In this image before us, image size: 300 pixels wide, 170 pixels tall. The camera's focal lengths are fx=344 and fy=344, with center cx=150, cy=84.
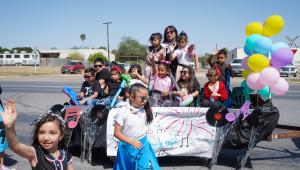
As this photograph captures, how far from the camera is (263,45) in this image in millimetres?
4461

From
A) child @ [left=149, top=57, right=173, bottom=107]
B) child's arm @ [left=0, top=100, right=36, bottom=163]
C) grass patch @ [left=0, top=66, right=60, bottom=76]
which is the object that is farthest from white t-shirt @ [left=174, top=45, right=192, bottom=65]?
grass patch @ [left=0, top=66, right=60, bottom=76]

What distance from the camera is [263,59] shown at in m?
4.37

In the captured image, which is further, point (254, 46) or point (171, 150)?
point (171, 150)

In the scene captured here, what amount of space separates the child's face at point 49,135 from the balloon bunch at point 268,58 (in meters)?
2.79

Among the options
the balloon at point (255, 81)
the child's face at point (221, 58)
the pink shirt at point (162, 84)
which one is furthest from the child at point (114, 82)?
the balloon at point (255, 81)

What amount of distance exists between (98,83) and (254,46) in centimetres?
276

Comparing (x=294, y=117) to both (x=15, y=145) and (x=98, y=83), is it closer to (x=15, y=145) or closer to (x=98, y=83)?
(x=98, y=83)

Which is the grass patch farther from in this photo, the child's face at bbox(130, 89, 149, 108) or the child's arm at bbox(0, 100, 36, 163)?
the child's arm at bbox(0, 100, 36, 163)

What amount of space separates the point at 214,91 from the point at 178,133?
1.00 metres

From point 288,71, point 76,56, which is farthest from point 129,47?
point 288,71

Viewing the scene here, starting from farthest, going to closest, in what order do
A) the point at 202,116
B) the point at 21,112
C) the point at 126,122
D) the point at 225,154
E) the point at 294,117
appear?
the point at 21,112 → the point at 294,117 → the point at 225,154 → the point at 202,116 → the point at 126,122

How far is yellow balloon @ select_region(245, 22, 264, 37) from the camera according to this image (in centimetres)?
473

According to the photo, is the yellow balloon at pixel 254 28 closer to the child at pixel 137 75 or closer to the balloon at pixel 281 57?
the balloon at pixel 281 57

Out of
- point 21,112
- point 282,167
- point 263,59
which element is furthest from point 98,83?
point 21,112
